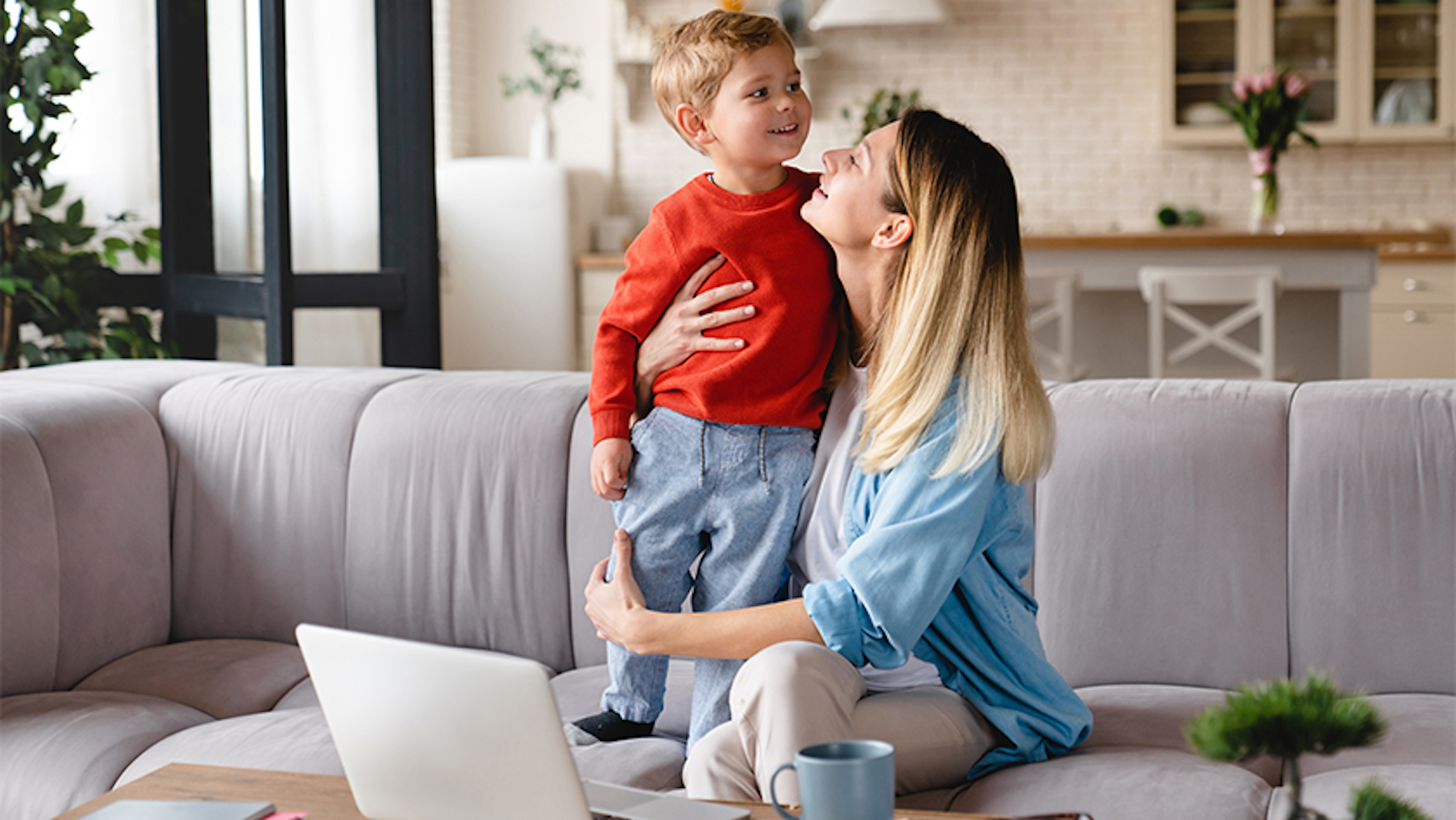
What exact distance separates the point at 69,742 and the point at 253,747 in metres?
0.27

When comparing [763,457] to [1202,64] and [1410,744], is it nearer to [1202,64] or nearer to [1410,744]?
[1410,744]

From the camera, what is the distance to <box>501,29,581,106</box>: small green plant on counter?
6.25m

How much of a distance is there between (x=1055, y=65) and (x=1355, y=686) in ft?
16.8

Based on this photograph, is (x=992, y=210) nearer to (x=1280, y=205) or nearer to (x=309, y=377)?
(x=309, y=377)

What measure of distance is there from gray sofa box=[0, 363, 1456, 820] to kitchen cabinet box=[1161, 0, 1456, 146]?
15.1 ft

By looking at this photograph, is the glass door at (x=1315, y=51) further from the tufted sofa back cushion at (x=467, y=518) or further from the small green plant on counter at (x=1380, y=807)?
the small green plant on counter at (x=1380, y=807)

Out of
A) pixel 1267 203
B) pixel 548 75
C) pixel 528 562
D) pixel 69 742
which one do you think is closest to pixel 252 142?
pixel 528 562

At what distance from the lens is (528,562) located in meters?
2.17

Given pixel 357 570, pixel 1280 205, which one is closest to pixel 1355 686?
pixel 357 570

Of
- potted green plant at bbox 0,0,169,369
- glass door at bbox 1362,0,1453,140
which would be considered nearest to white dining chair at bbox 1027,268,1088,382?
glass door at bbox 1362,0,1453,140

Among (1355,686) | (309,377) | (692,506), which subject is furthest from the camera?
(309,377)

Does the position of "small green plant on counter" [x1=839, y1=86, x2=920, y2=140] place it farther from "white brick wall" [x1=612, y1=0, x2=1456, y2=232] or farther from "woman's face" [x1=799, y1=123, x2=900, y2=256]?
"woman's face" [x1=799, y1=123, x2=900, y2=256]

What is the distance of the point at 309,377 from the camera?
8.02 feet

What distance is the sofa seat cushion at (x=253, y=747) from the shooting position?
1721 millimetres
